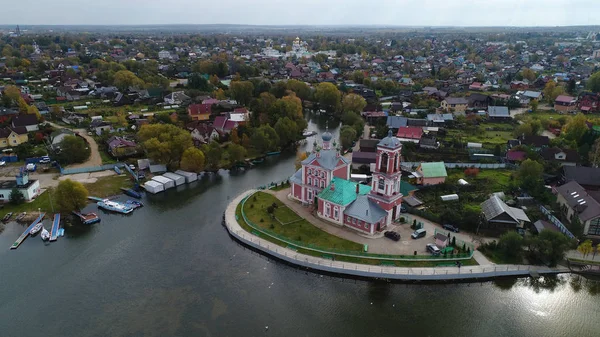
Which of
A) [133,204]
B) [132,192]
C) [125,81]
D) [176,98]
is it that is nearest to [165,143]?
[132,192]

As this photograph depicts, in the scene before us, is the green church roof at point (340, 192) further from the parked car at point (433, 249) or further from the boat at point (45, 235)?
the boat at point (45, 235)

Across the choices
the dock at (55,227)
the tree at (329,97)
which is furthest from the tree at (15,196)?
the tree at (329,97)

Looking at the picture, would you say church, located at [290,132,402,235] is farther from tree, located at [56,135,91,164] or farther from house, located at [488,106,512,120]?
house, located at [488,106,512,120]

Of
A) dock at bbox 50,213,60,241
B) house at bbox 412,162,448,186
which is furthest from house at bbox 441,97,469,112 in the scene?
dock at bbox 50,213,60,241

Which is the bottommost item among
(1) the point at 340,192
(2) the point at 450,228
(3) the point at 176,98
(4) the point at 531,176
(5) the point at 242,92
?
(2) the point at 450,228

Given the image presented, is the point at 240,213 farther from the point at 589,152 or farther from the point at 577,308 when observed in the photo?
the point at 589,152

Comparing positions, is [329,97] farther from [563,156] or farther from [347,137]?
[563,156]
